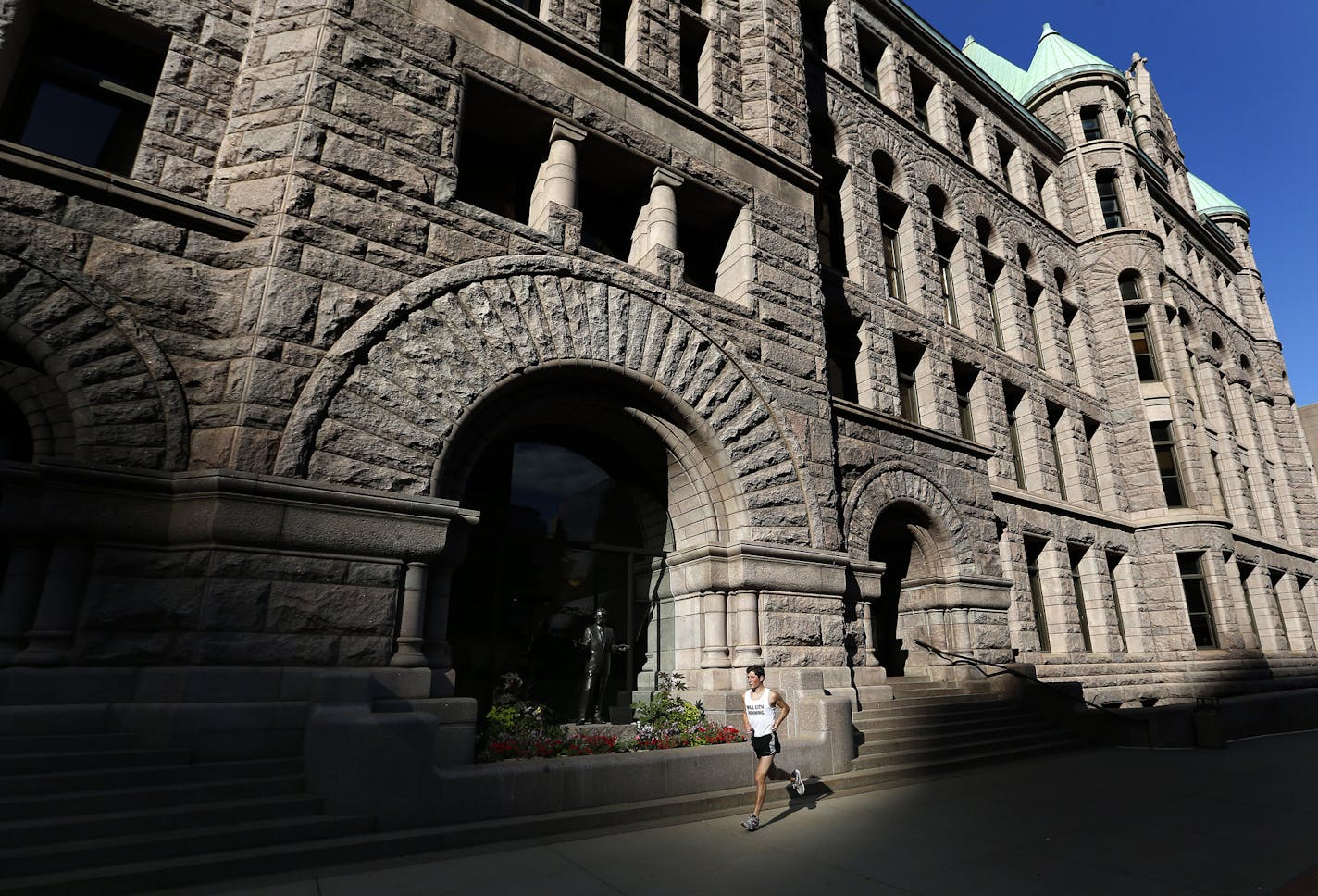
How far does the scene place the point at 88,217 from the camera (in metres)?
6.09

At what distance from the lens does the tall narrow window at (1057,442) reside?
19.5 meters

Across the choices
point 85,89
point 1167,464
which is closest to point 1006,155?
point 1167,464

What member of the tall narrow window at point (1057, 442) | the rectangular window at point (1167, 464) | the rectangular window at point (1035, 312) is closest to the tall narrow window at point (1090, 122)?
the rectangular window at point (1035, 312)

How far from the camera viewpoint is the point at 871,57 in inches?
781

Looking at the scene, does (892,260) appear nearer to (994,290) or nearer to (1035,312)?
(994,290)

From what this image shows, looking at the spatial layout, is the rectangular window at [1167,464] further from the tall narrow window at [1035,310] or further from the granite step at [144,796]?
the granite step at [144,796]

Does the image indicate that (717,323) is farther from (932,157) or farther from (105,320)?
(932,157)

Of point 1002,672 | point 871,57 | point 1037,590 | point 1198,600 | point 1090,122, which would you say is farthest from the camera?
point 1090,122

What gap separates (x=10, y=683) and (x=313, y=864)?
2.70m

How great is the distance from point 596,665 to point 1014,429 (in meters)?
15.4

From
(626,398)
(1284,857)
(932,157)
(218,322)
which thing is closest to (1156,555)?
(932,157)

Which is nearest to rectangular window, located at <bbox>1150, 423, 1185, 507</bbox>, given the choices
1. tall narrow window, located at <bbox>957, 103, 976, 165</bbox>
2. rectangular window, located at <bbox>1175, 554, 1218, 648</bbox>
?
rectangular window, located at <bbox>1175, 554, 1218, 648</bbox>

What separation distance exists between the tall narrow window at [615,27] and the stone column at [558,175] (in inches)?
128

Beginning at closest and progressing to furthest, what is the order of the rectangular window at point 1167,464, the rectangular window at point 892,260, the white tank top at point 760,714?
the white tank top at point 760,714, the rectangular window at point 892,260, the rectangular window at point 1167,464
